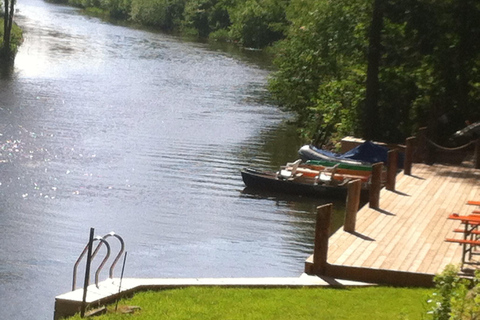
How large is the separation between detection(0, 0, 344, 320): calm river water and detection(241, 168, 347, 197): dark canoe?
31 cm

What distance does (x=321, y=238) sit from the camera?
13.8 metres

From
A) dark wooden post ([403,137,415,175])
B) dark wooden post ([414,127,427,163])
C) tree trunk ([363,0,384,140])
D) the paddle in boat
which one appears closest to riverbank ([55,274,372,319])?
dark wooden post ([403,137,415,175])

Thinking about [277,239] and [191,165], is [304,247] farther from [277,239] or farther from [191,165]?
[191,165]

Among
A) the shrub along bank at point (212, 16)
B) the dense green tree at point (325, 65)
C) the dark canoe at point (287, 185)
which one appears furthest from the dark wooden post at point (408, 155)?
the shrub along bank at point (212, 16)

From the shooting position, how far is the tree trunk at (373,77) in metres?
29.6

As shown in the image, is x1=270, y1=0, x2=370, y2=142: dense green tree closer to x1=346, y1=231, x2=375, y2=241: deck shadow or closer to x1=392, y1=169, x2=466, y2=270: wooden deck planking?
x1=392, y1=169, x2=466, y2=270: wooden deck planking

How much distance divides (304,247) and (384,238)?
397 cm

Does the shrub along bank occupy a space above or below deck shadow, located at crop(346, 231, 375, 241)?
above

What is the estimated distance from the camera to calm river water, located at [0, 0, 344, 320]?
60.3 ft

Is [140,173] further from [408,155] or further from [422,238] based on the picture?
[422,238]

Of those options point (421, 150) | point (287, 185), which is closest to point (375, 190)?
point (287, 185)

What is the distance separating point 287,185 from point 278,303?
45.9 feet

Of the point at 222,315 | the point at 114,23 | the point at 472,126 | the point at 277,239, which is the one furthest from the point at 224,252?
the point at 114,23

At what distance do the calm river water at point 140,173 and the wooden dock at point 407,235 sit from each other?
77.1 inches
